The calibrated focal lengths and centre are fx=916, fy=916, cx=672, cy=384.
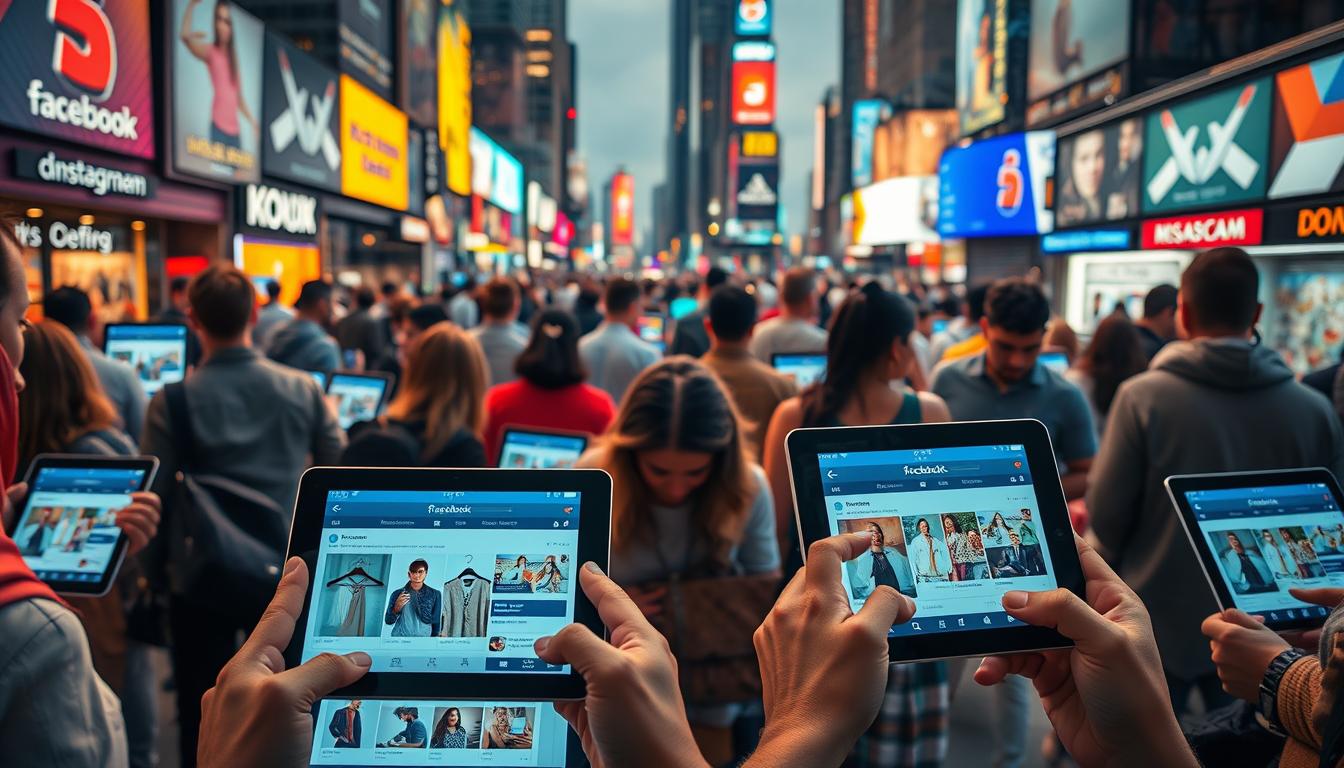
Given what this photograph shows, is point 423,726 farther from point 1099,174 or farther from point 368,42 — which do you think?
point 368,42

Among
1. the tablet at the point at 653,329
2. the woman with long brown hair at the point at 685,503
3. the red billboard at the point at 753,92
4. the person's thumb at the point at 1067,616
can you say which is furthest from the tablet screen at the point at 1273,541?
the red billboard at the point at 753,92

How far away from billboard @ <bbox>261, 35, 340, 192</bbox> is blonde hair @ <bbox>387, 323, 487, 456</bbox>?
1504 cm

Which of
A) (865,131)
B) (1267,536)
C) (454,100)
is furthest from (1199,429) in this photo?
(865,131)

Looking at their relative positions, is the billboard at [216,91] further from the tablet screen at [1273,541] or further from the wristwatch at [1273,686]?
the wristwatch at [1273,686]

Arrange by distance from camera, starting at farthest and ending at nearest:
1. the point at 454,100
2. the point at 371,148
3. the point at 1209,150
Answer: the point at 454,100, the point at 371,148, the point at 1209,150

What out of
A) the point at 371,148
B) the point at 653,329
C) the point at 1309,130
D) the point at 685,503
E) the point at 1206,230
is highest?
the point at 371,148

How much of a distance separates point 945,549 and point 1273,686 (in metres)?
0.71

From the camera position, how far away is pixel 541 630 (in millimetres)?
1391

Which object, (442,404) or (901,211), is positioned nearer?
(442,404)

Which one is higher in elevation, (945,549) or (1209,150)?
(1209,150)

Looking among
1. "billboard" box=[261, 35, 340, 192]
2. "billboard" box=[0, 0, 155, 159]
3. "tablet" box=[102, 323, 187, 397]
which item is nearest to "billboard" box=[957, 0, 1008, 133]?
"billboard" box=[261, 35, 340, 192]

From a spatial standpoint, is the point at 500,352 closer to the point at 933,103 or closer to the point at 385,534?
the point at 385,534

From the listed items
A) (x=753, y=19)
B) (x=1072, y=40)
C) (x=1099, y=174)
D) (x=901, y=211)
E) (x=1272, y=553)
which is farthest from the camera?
(x=753, y=19)

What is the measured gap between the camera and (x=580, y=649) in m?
1.21
